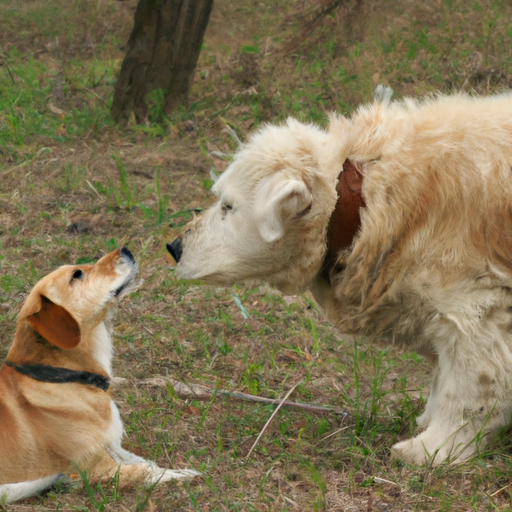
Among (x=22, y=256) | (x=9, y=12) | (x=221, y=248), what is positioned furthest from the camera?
(x=9, y=12)

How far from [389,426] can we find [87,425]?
5.38 ft

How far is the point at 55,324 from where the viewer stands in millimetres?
3779

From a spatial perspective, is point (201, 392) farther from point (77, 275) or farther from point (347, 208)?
point (347, 208)

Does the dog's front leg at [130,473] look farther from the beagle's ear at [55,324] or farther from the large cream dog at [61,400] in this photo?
the beagle's ear at [55,324]

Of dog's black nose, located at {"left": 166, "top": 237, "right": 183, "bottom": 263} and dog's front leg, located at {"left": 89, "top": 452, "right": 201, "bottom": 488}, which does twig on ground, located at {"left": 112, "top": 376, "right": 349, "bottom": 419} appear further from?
dog's front leg, located at {"left": 89, "top": 452, "right": 201, "bottom": 488}

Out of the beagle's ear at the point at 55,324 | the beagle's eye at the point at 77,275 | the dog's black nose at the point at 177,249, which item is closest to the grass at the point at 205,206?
the dog's black nose at the point at 177,249

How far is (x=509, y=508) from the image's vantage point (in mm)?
3586

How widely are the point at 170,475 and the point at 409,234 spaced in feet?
5.33

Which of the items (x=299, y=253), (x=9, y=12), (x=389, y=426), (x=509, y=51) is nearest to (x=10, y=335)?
(x=299, y=253)

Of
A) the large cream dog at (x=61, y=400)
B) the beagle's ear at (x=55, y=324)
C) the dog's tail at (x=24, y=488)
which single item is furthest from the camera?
the beagle's ear at (x=55, y=324)

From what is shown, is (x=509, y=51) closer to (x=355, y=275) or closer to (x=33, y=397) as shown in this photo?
(x=355, y=275)

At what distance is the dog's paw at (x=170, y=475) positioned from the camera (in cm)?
373

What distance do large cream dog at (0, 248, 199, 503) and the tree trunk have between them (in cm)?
478

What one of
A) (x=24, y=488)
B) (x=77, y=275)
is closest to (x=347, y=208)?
(x=77, y=275)
